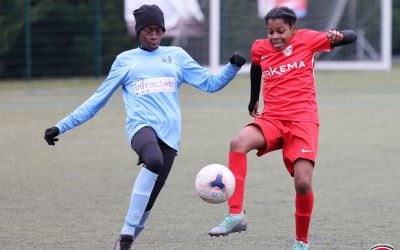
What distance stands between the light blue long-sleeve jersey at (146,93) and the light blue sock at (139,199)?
Result: 302mm

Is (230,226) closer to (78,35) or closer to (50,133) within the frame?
(50,133)

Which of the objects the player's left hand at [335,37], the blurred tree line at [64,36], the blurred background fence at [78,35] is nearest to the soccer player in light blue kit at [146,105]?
the player's left hand at [335,37]

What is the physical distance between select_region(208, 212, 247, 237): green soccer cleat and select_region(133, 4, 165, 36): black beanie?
141cm

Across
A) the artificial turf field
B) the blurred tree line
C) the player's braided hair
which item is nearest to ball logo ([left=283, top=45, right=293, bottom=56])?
the player's braided hair

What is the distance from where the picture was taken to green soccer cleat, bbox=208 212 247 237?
273 inches

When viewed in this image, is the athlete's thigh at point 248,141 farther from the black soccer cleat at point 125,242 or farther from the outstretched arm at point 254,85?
the black soccer cleat at point 125,242

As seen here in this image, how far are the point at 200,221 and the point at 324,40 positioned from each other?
2.13 metres

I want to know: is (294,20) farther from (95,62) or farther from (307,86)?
(95,62)

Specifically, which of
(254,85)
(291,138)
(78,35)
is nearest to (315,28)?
(78,35)

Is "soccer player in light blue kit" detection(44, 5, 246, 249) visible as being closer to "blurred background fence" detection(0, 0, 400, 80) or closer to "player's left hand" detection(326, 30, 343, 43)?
"player's left hand" detection(326, 30, 343, 43)

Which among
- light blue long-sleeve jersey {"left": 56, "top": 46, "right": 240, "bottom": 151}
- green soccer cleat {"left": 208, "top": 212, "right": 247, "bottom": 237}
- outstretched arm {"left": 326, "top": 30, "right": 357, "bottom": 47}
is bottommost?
green soccer cleat {"left": 208, "top": 212, "right": 247, "bottom": 237}

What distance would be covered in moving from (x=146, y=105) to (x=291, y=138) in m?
1.04

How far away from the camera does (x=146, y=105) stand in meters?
7.06

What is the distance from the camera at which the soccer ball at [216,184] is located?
22.5ft
